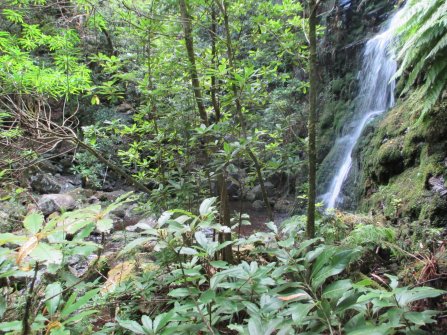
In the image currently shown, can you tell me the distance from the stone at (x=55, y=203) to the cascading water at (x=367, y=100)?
588 centimetres

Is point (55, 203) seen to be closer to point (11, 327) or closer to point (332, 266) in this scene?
point (11, 327)

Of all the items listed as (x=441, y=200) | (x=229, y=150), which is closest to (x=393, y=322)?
(x=229, y=150)

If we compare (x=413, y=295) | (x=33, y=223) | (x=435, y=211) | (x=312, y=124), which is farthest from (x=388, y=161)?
(x=33, y=223)

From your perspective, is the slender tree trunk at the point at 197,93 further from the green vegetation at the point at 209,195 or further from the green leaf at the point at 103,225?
the green leaf at the point at 103,225

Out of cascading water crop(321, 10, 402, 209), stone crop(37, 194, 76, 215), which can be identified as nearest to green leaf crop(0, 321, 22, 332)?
cascading water crop(321, 10, 402, 209)

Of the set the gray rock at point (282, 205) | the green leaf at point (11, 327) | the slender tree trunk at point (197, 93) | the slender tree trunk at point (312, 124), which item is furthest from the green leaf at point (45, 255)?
the gray rock at point (282, 205)

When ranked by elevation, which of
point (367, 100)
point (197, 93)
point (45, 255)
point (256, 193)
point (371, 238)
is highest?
point (367, 100)

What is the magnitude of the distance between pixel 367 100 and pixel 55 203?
7.63 m

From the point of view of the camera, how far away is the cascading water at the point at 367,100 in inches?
255

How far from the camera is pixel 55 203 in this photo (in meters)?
7.60

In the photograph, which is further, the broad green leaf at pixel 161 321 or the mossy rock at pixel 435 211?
the mossy rock at pixel 435 211

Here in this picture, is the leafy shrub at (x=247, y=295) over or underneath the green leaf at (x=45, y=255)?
underneath

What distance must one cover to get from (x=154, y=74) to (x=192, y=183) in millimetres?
1002

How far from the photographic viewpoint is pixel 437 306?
154 centimetres
